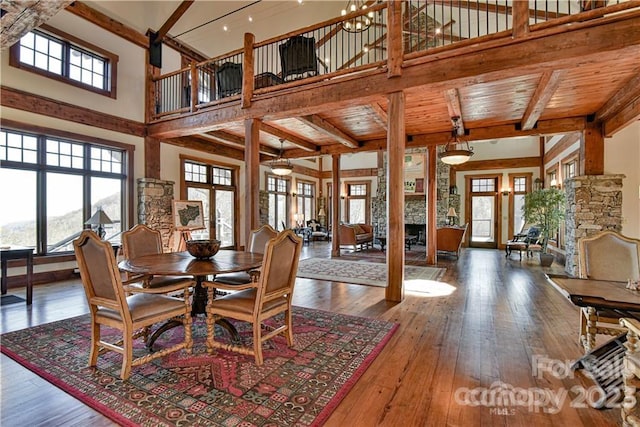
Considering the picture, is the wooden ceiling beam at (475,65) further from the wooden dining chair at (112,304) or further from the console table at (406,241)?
the console table at (406,241)

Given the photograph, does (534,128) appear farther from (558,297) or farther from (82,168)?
(82,168)

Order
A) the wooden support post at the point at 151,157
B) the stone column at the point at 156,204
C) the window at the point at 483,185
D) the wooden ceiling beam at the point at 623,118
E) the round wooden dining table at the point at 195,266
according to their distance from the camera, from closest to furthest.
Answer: the round wooden dining table at the point at 195,266, the wooden ceiling beam at the point at 623,118, the stone column at the point at 156,204, the wooden support post at the point at 151,157, the window at the point at 483,185

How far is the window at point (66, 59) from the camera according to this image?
190 inches

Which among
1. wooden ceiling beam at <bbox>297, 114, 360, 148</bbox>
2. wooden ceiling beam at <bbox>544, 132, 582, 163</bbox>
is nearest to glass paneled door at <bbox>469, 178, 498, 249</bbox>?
wooden ceiling beam at <bbox>544, 132, 582, 163</bbox>

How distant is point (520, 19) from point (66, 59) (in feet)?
22.8

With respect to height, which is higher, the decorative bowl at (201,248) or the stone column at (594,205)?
the stone column at (594,205)

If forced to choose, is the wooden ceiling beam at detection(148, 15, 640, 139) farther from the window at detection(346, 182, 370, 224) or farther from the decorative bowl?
the window at detection(346, 182, 370, 224)

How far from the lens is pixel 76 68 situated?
215 inches

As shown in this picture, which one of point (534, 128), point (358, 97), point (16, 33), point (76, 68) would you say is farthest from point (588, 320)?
point (76, 68)

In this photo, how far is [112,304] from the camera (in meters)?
2.18

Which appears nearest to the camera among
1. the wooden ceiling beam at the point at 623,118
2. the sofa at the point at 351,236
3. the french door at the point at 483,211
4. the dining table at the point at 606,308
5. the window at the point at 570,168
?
the dining table at the point at 606,308

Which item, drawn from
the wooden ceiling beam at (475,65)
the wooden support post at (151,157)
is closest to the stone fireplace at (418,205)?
the wooden ceiling beam at (475,65)

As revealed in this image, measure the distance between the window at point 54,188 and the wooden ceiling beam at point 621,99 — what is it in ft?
27.7

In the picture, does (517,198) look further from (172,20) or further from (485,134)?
(172,20)
